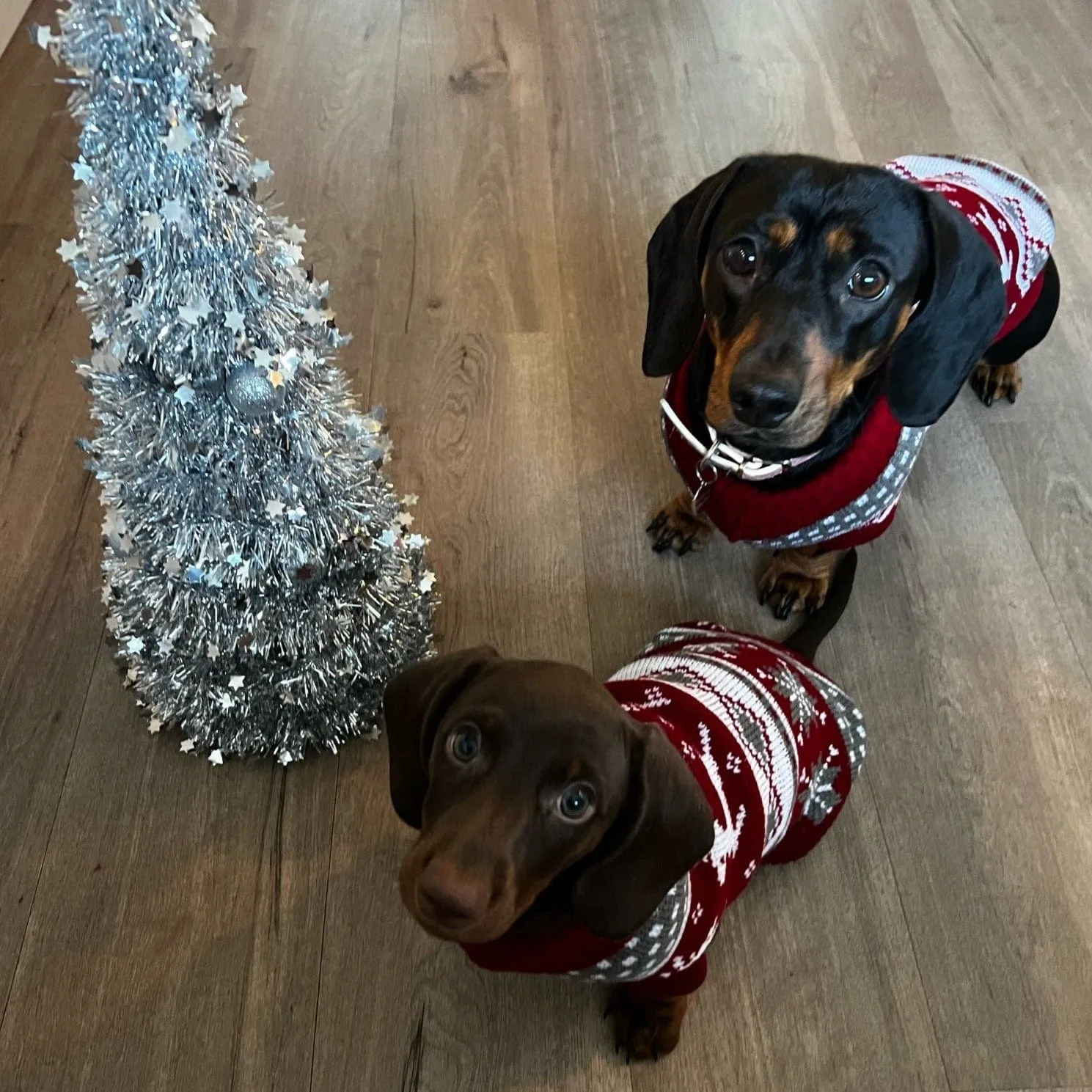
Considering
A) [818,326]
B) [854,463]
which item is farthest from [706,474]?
[818,326]

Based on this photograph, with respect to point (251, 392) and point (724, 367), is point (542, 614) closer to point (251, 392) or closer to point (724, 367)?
point (724, 367)

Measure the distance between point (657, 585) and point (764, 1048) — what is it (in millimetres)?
715

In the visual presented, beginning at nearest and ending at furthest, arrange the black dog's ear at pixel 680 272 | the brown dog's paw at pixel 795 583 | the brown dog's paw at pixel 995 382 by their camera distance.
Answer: the black dog's ear at pixel 680 272
the brown dog's paw at pixel 795 583
the brown dog's paw at pixel 995 382

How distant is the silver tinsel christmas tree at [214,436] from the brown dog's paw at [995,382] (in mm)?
1163

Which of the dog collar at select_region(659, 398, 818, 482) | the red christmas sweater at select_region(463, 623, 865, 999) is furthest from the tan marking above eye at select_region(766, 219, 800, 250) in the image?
the red christmas sweater at select_region(463, 623, 865, 999)

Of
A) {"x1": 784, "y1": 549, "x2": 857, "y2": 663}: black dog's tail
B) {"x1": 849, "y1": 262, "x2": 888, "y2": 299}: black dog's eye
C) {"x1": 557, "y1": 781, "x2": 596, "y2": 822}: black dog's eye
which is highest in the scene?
{"x1": 849, "y1": 262, "x2": 888, "y2": 299}: black dog's eye

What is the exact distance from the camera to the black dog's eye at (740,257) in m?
1.22

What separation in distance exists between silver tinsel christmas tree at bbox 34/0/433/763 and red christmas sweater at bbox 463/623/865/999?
393 millimetres

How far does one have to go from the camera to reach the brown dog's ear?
876 millimetres

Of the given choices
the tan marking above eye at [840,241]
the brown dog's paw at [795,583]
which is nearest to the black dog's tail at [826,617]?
the brown dog's paw at [795,583]

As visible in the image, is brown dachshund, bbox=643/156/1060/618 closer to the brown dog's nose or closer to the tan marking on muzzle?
the tan marking on muzzle

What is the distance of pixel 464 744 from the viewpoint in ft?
2.93

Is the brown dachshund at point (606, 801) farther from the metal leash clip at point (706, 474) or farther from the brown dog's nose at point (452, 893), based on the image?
the metal leash clip at point (706, 474)

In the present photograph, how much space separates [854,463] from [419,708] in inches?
29.3
